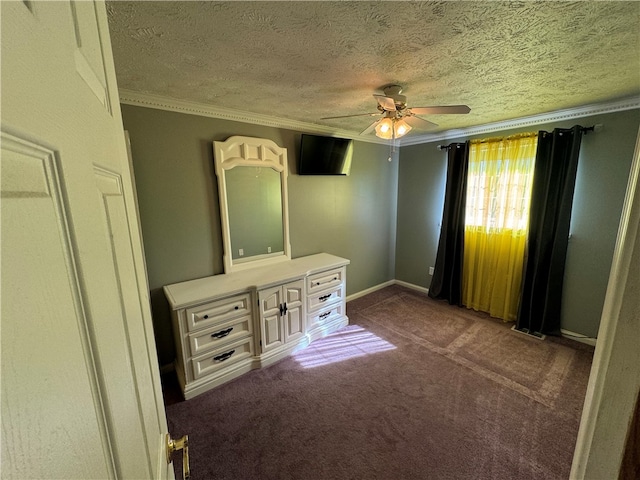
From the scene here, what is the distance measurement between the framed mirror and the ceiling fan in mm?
973

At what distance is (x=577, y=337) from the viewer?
2.69m

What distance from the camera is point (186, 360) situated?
2.01 meters

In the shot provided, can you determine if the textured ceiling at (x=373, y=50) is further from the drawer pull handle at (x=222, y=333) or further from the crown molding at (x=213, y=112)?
the drawer pull handle at (x=222, y=333)

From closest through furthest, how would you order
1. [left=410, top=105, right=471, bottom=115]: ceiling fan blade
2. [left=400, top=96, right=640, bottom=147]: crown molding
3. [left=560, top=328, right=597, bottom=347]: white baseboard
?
[left=410, top=105, right=471, bottom=115]: ceiling fan blade < [left=400, top=96, right=640, bottom=147]: crown molding < [left=560, top=328, right=597, bottom=347]: white baseboard

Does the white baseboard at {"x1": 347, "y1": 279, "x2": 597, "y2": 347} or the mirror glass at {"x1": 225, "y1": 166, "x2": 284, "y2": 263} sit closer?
the mirror glass at {"x1": 225, "y1": 166, "x2": 284, "y2": 263}

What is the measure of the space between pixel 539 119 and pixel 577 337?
2.27 m

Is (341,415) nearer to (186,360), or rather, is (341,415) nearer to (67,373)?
(186,360)

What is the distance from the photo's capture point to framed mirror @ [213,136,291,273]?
8.03 ft

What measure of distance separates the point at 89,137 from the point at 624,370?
94 centimetres

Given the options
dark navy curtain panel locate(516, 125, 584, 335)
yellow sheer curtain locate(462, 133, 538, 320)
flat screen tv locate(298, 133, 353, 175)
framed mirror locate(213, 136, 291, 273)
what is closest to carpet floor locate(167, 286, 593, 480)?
dark navy curtain panel locate(516, 125, 584, 335)

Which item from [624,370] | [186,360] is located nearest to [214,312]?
[186,360]

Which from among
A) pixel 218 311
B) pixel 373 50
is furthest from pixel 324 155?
pixel 218 311

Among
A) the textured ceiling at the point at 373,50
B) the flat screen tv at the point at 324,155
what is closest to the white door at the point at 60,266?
the textured ceiling at the point at 373,50

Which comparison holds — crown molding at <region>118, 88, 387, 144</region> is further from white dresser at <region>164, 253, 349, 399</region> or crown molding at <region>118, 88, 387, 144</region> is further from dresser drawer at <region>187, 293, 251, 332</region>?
dresser drawer at <region>187, 293, 251, 332</region>
